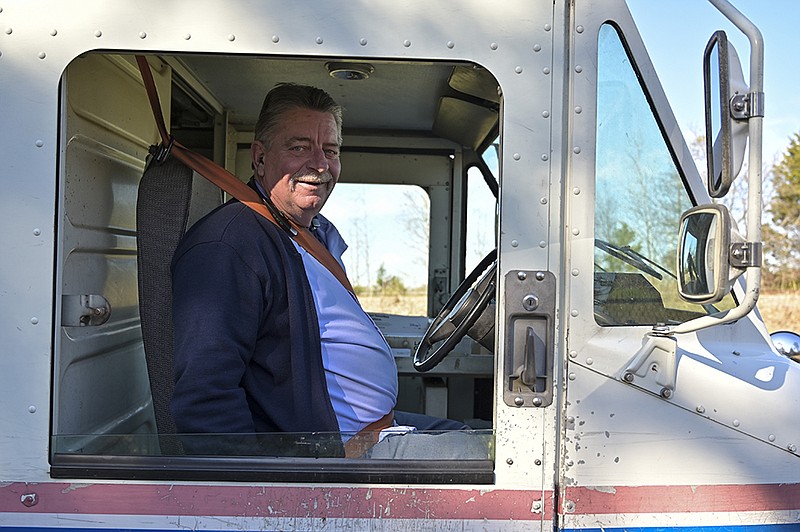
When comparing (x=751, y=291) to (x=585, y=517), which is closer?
(x=751, y=291)

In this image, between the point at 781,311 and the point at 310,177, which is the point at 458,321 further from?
the point at 781,311

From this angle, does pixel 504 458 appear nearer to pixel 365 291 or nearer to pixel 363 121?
pixel 363 121

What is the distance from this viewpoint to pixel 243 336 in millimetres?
1731

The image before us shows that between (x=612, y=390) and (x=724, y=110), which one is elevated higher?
(x=724, y=110)

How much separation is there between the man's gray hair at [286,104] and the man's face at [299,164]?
0.6 inches

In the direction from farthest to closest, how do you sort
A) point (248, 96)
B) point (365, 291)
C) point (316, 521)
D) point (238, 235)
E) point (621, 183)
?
point (365, 291) → point (248, 96) → point (238, 235) → point (621, 183) → point (316, 521)

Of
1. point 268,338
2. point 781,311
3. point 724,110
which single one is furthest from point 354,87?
point 781,311

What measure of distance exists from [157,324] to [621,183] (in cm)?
115

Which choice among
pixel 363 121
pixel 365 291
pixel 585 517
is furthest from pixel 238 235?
pixel 365 291

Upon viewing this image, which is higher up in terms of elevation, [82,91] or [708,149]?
[82,91]

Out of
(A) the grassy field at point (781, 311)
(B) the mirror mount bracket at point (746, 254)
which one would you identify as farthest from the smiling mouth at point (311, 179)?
(A) the grassy field at point (781, 311)

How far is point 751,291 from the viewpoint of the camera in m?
1.38

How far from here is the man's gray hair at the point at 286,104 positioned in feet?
7.04

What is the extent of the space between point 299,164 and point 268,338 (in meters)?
0.54
